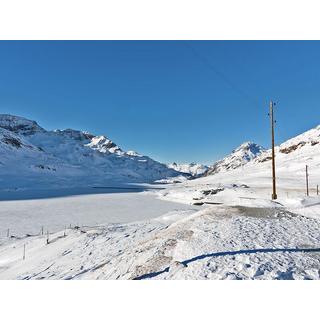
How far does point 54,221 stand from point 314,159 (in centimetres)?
13973

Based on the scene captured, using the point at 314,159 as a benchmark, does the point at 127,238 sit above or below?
below

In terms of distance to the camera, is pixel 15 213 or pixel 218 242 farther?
pixel 15 213

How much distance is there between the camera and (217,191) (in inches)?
2456

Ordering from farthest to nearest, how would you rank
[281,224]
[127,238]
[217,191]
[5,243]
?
[217,191] → [5,243] → [127,238] → [281,224]

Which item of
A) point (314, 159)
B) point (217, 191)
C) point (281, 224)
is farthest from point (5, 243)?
point (314, 159)

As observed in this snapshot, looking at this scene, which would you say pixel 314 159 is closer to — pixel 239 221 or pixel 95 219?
pixel 95 219

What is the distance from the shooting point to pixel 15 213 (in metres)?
44.0

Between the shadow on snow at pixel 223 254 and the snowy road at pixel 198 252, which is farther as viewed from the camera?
the shadow on snow at pixel 223 254

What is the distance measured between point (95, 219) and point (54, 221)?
4.72 meters

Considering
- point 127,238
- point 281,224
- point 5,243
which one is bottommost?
point 5,243

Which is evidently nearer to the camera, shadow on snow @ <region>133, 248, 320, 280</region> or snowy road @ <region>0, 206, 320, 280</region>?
snowy road @ <region>0, 206, 320, 280</region>

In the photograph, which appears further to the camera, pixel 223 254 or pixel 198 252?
pixel 198 252

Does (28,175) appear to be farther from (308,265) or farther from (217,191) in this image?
(308,265)
